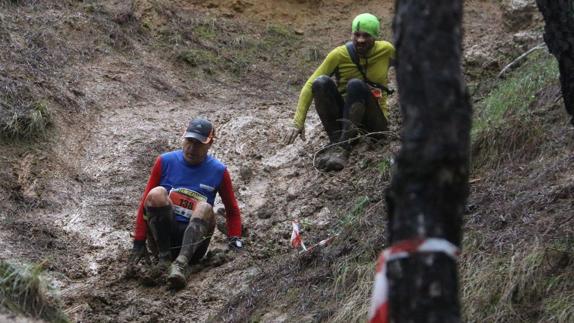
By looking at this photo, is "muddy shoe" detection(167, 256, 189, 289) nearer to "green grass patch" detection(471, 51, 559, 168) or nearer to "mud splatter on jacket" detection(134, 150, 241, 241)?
"mud splatter on jacket" detection(134, 150, 241, 241)

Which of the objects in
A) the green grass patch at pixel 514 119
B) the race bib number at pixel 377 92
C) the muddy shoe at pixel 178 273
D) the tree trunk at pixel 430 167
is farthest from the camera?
the race bib number at pixel 377 92

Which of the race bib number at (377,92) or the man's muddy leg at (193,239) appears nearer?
the man's muddy leg at (193,239)

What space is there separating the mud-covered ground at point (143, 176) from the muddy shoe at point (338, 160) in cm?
9

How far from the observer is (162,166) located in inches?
280

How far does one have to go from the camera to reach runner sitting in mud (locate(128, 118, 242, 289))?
6.78 m

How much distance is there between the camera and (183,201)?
7039mm

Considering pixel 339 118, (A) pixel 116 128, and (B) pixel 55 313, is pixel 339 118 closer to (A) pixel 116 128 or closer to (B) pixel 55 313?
(A) pixel 116 128

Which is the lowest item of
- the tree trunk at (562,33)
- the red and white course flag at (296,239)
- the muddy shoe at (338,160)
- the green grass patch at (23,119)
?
the red and white course flag at (296,239)

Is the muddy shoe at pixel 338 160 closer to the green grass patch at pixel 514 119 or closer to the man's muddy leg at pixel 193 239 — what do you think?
the green grass patch at pixel 514 119

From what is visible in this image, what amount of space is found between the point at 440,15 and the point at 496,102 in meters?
5.19

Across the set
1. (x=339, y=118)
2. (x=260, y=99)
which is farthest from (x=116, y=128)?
(x=339, y=118)

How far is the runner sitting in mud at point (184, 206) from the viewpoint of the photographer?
6.78 m

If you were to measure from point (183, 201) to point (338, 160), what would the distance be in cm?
171

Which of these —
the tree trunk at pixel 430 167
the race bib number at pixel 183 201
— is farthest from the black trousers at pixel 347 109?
the tree trunk at pixel 430 167
